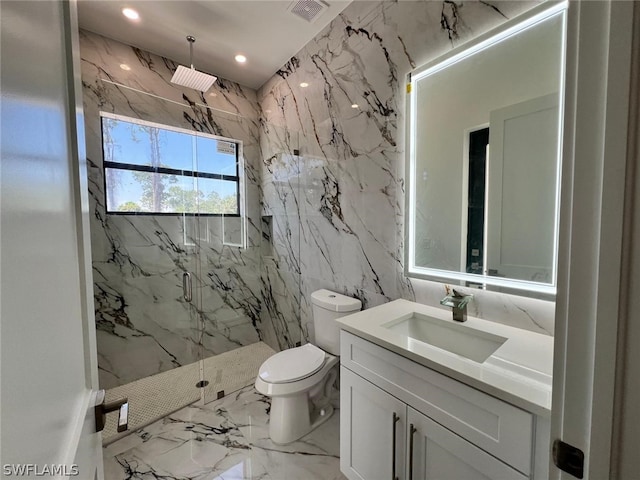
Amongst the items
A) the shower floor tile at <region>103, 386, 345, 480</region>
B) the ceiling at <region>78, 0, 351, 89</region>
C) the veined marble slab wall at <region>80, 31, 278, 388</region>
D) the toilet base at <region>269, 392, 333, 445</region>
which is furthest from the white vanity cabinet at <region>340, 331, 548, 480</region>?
the ceiling at <region>78, 0, 351, 89</region>

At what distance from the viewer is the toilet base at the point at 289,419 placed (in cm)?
170

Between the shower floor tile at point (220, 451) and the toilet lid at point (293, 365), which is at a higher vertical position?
the toilet lid at point (293, 365)

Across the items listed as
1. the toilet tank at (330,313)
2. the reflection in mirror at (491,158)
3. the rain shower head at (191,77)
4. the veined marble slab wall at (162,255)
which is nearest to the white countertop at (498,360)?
the reflection in mirror at (491,158)

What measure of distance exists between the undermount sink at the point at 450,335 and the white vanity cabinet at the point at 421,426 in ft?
0.79

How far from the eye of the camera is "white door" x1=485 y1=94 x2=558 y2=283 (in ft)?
3.53

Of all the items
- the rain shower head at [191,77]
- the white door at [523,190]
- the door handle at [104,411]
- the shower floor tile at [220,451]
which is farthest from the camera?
the rain shower head at [191,77]

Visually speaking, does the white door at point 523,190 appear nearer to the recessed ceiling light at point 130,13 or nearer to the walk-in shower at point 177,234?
the walk-in shower at point 177,234

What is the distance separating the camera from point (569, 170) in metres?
0.47

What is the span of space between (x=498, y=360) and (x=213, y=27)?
2.67 metres

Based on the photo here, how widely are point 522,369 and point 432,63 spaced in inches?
57.7

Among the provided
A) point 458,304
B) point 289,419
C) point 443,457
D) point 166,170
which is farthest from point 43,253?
point 166,170

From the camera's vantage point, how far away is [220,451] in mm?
1640

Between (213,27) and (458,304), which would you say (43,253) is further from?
(213,27)

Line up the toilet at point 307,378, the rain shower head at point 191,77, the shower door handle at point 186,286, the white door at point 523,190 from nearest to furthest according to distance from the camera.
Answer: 1. the white door at point 523,190
2. the toilet at point 307,378
3. the rain shower head at point 191,77
4. the shower door handle at point 186,286
